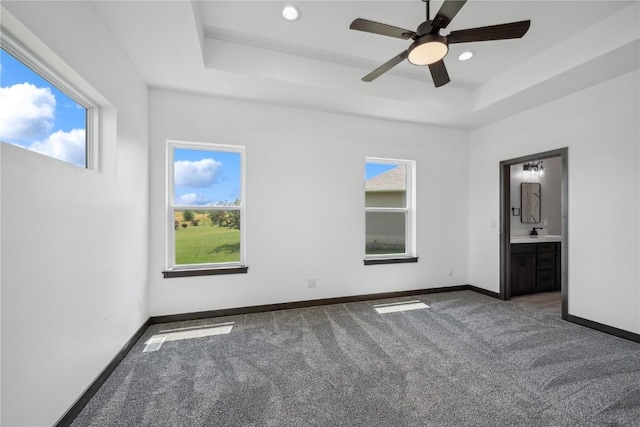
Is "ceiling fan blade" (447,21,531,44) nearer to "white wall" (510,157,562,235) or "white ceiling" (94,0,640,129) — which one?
"white ceiling" (94,0,640,129)

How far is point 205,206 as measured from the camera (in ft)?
10.9

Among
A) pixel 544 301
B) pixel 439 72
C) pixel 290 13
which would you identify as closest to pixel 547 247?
pixel 544 301

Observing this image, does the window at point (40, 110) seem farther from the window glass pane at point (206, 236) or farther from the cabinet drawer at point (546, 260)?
the cabinet drawer at point (546, 260)

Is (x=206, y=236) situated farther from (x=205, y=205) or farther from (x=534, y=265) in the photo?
(x=534, y=265)

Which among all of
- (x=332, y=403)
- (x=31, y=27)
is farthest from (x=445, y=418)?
(x=31, y=27)

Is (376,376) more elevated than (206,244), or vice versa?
(206,244)

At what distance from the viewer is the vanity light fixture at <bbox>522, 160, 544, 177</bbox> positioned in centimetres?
469

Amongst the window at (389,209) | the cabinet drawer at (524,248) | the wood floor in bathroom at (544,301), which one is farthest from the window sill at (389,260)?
the wood floor in bathroom at (544,301)

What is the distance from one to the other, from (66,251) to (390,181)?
12.4 ft

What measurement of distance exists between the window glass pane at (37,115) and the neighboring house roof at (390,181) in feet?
10.7

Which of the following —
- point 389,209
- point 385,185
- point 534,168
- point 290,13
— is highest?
point 290,13

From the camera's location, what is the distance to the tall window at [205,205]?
3234 mm

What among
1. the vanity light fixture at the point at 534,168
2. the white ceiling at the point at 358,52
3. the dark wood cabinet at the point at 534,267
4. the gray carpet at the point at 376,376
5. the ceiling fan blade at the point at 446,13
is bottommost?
the gray carpet at the point at 376,376

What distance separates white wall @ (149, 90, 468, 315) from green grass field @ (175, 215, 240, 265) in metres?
0.21
